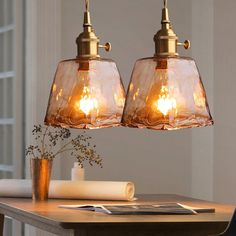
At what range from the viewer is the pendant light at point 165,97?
118 inches

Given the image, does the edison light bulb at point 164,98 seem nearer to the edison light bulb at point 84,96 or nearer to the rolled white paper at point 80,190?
the edison light bulb at point 84,96

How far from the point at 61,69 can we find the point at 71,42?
1878mm

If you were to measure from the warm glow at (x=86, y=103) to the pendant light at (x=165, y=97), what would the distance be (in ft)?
0.81

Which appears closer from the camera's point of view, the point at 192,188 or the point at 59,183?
the point at 59,183

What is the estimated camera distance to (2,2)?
535cm

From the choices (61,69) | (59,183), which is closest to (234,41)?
(59,183)

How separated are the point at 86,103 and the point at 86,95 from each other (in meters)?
0.03

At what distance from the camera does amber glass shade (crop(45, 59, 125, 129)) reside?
3264mm

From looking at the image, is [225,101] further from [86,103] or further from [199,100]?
[199,100]

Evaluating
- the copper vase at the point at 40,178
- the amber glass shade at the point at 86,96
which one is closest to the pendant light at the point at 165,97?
the amber glass shade at the point at 86,96

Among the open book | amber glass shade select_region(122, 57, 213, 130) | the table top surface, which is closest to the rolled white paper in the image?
the table top surface

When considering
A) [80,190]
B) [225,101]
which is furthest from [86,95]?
[225,101]

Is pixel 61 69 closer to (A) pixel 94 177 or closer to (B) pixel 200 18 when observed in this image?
(A) pixel 94 177

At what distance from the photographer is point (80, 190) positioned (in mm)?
3881
